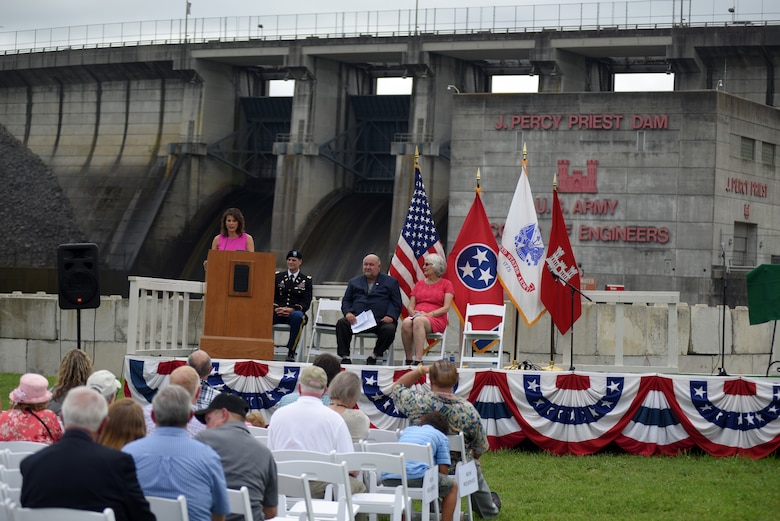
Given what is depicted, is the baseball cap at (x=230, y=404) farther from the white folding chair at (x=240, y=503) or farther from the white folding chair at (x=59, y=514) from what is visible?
the white folding chair at (x=59, y=514)

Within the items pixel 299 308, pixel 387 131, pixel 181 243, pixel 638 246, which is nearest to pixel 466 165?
pixel 638 246

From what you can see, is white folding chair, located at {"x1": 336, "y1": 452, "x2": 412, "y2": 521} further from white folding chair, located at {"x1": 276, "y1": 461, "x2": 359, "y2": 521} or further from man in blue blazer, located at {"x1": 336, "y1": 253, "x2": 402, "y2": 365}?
man in blue blazer, located at {"x1": 336, "y1": 253, "x2": 402, "y2": 365}

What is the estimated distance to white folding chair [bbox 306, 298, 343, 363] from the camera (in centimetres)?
1498

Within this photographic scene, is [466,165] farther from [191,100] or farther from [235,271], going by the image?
[235,271]

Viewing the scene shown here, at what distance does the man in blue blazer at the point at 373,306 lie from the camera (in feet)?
46.9

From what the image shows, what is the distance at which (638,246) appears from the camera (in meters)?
34.7

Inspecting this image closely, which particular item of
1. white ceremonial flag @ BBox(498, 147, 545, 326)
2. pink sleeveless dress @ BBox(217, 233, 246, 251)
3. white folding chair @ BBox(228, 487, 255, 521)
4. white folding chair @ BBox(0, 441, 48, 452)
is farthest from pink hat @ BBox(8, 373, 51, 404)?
white ceremonial flag @ BBox(498, 147, 545, 326)

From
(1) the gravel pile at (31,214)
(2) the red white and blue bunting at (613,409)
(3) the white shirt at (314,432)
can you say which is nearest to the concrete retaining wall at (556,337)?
(2) the red white and blue bunting at (613,409)

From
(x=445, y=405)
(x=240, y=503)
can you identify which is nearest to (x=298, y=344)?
(x=445, y=405)

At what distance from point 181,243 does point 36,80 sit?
1065cm

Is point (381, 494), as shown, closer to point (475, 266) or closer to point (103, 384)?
point (103, 384)

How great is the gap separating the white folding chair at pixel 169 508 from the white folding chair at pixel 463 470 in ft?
9.48

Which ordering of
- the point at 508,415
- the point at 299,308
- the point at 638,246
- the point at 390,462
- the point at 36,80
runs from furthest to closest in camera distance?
the point at 36,80 < the point at 638,246 < the point at 299,308 < the point at 508,415 < the point at 390,462

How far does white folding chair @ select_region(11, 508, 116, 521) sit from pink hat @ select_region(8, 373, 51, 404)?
2375 millimetres
